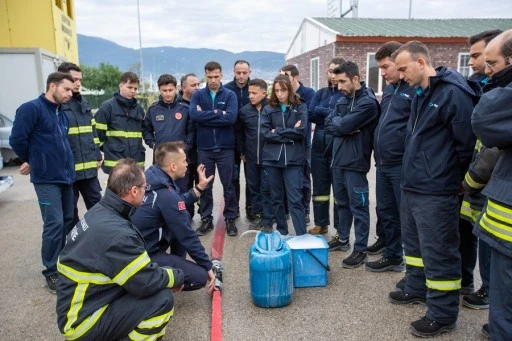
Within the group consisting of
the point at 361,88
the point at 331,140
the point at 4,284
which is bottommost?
the point at 4,284

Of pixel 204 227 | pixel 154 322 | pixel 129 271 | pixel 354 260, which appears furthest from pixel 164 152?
pixel 354 260

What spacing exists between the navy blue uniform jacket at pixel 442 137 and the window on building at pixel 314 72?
1880 centimetres

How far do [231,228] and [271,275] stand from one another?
217 cm

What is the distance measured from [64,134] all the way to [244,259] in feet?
7.74

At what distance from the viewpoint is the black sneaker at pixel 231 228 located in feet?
18.9

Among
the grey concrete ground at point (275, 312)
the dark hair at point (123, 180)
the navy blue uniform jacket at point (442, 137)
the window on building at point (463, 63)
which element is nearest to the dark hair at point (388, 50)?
the navy blue uniform jacket at point (442, 137)

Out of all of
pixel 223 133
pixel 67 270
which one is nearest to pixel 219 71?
pixel 223 133

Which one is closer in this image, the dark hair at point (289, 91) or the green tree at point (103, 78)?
the dark hair at point (289, 91)

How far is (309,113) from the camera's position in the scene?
5699 mm

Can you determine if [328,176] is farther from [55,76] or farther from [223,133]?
[55,76]

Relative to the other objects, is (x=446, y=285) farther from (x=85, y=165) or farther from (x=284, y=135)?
(x=85, y=165)

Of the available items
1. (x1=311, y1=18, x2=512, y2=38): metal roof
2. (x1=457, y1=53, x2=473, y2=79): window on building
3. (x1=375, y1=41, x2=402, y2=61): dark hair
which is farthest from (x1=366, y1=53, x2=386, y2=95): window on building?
(x1=375, y1=41, x2=402, y2=61): dark hair

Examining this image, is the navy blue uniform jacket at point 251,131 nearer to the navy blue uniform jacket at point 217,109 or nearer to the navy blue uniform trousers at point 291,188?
the navy blue uniform jacket at point 217,109

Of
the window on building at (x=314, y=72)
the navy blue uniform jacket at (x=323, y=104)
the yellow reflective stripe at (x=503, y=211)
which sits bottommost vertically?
the yellow reflective stripe at (x=503, y=211)
